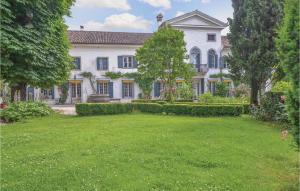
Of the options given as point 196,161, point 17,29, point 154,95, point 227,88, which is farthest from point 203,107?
point 154,95

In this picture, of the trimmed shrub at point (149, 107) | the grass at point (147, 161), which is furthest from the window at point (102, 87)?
the grass at point (147, 161)

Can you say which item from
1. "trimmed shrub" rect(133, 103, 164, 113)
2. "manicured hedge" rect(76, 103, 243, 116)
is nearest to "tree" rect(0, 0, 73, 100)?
"manicured hedge" rect(76, 103, 243, 116)

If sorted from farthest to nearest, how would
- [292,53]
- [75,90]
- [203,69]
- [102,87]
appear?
[203,69], [102,87], [75,90], [292,53]

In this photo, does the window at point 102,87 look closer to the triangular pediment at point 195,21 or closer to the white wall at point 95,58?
the white wall at point 95,58

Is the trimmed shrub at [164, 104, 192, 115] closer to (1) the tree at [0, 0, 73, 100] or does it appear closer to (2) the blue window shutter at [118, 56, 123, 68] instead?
(1) the tree at [0, 0, 73, 100]

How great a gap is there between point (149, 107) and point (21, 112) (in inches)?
247

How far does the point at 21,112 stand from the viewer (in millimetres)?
16984

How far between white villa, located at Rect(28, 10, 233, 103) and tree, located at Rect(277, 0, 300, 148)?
32.5 meters

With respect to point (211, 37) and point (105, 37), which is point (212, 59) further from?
point (105, 37)

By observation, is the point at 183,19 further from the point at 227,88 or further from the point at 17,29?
the point at 17,29

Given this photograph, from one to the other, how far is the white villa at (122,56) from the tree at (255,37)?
20.1m

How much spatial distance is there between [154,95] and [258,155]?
31.3 metres

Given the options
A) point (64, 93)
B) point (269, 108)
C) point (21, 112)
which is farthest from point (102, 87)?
point (269, 108)

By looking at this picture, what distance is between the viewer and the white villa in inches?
1511
